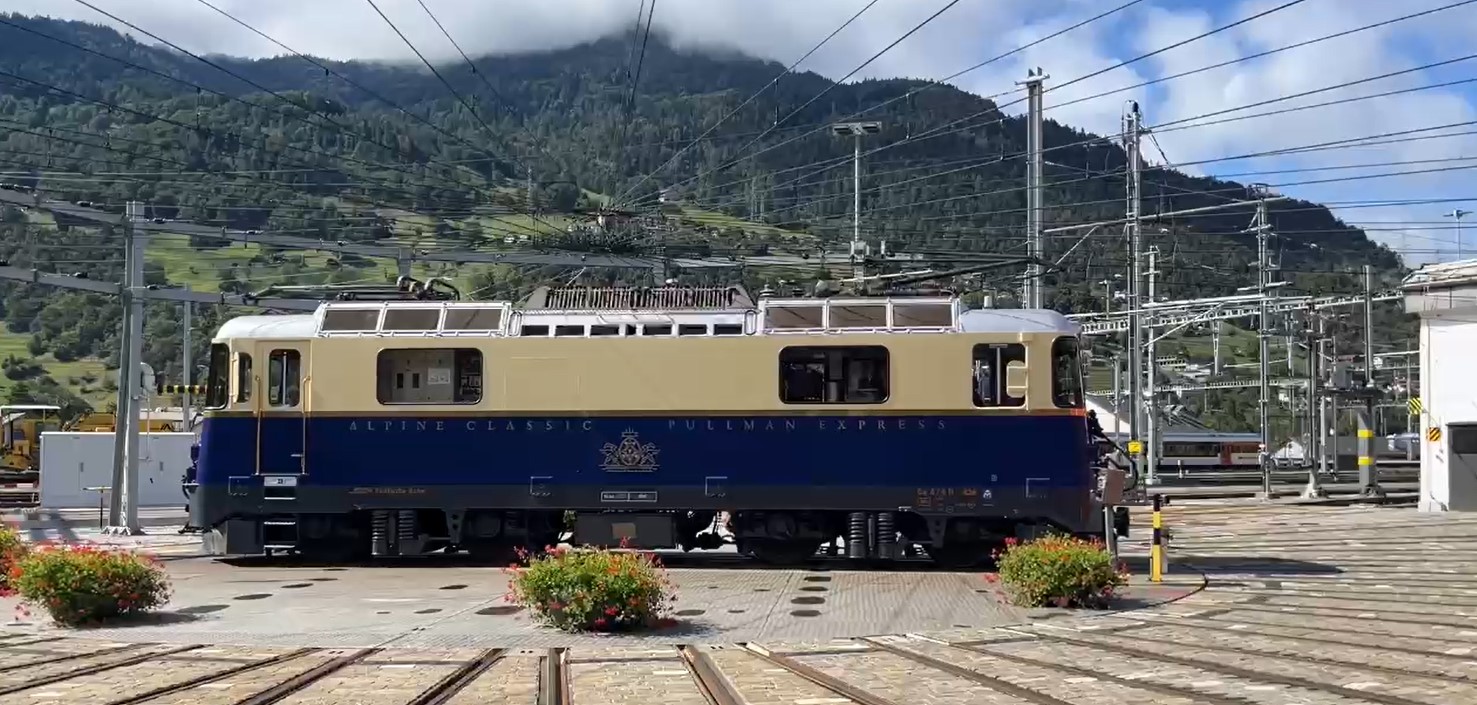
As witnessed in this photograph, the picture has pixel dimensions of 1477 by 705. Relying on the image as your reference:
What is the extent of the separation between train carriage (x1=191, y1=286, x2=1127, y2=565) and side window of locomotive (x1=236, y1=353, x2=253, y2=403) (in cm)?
4

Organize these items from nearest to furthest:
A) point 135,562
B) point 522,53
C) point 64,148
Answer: point 135,562 → point 64,148 → point 522,53

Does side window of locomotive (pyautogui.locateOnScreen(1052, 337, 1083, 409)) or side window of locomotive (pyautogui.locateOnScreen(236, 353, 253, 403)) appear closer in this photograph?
side window of locomotive (pyautogui.locateOnScreen(1052, 337, 1083, 409))

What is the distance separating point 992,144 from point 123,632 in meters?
94.0

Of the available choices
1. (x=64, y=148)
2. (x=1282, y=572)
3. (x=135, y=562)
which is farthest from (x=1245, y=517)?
(x=64, y=148)

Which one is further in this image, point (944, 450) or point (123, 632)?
point (944, 450)

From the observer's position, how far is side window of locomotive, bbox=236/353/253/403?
853 inches

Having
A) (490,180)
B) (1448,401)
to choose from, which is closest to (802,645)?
(1448,401)

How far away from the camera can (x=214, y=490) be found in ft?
70.5

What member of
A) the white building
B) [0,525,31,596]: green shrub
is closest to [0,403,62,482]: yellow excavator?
[0,525,31,596]: green shrub

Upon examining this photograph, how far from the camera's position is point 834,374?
21.0 meters

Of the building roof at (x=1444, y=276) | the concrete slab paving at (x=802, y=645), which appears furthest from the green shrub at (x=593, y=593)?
the building roof at (x=1444, y=276)

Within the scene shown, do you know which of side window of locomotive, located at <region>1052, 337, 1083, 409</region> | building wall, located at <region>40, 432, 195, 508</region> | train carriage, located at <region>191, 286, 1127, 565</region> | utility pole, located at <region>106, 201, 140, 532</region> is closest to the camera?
side window of locomotive, located at <region>1052, 337, 1083, 409</region>

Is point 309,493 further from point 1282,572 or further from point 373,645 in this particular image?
point 1282,572

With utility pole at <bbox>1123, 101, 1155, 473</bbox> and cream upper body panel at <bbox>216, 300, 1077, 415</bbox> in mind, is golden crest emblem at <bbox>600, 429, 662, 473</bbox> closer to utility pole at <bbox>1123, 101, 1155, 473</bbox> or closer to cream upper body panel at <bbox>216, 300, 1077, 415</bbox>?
cream upper body panel at <bbox>216, 300, 1077, 415</bbox>
